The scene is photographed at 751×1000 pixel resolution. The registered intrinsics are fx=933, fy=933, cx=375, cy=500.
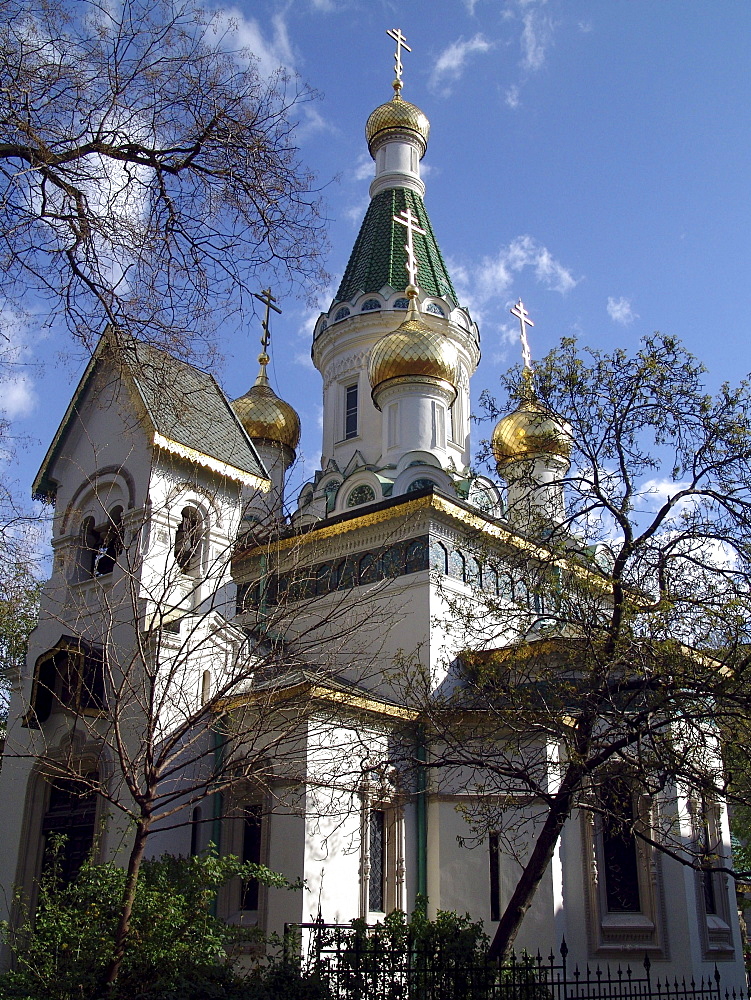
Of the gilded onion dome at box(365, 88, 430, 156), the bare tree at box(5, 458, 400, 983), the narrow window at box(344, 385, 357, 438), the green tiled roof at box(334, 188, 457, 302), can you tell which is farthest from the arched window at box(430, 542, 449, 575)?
the gilded onion dome at box(365, 88, 430, 156)

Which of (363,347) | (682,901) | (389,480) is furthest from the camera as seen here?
(363,347)

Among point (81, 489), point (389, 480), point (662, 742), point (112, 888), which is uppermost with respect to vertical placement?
point (389, 480)

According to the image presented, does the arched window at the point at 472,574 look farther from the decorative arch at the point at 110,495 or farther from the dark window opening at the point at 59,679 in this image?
the dark window opening at the point at 59,679

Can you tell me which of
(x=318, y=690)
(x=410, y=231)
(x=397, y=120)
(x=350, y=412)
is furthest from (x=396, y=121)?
(x=318, y=690)

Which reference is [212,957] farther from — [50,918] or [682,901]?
[682,901]

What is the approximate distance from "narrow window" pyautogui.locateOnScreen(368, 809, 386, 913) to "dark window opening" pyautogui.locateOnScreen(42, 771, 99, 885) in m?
3.22

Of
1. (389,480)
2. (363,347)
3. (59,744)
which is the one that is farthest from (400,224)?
(59,744)

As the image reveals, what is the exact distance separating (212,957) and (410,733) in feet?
16.6

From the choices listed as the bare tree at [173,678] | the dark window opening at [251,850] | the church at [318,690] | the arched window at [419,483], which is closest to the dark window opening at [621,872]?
the church at [318,690]

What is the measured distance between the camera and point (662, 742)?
6.98 metres

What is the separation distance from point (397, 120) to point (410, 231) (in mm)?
3633

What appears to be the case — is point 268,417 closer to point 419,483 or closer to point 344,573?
point 419,483

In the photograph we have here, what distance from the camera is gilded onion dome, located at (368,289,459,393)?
15.5m

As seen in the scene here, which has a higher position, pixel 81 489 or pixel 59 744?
pixel 81 489
